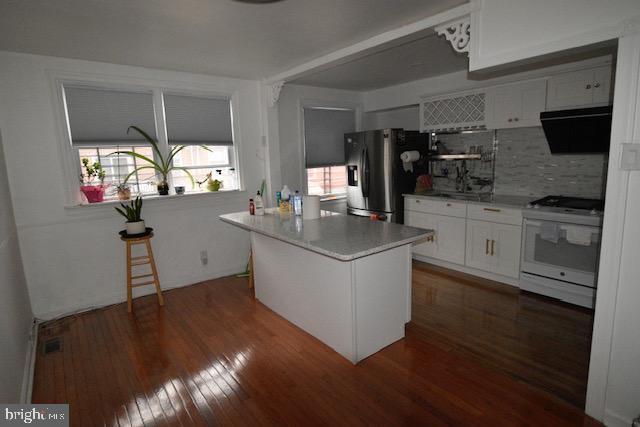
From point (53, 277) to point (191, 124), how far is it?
206cm

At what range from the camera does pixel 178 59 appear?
3.36 m

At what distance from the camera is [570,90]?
3.31 m

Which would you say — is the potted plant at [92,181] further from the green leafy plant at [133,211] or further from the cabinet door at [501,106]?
the cabinet door at [501,106]

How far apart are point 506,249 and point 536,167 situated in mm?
1026

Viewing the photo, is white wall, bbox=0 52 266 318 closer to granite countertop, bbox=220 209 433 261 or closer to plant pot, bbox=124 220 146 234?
plant pot, bbox=124 220 146 234

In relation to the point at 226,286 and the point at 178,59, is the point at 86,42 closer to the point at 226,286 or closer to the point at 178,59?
the point at 178,59

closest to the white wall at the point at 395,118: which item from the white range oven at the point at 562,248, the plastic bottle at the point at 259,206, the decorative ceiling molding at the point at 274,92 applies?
the decorative ceiling molding at the point at 274,92

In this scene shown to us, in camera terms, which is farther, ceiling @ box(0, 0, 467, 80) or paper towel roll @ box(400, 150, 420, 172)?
paper towel roll @ box(400, 150, 420, 172)

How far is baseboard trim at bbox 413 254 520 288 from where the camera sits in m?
3.72

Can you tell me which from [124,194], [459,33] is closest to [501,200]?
[459,33]

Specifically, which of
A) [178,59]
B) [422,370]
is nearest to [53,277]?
[178,59]

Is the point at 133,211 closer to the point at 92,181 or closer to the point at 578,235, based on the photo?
the point at 92,181

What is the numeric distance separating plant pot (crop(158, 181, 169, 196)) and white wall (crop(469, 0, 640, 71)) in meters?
3.18

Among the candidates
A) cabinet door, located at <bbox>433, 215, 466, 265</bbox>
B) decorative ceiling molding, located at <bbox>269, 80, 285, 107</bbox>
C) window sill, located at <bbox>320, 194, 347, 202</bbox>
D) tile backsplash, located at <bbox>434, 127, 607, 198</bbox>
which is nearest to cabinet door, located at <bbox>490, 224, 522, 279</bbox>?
cabinet door, located at <bbox>433, 215, 466, 265</bbox>
